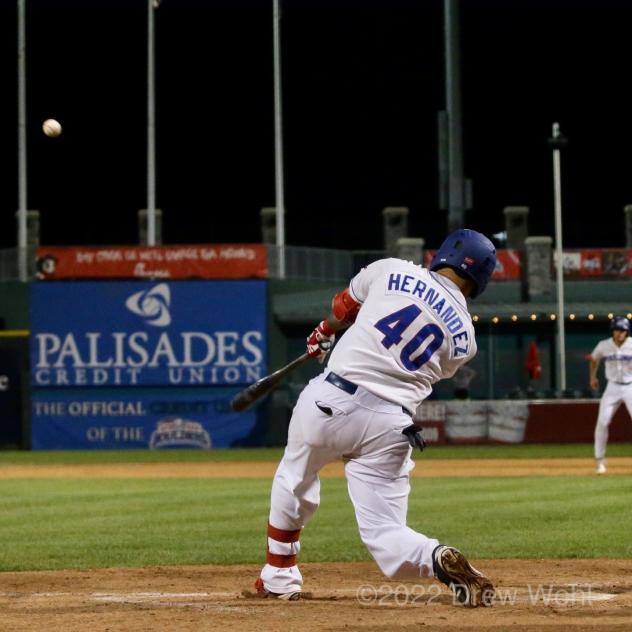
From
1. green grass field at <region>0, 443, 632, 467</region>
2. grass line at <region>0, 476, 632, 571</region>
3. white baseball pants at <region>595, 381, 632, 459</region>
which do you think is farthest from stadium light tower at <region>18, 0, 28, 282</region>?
white baseball pants at <region>595, 381, 632, 459</region>

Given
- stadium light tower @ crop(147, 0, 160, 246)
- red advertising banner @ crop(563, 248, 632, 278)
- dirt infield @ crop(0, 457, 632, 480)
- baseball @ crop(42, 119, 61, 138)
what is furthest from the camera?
red advertising banner @ crop(563, 248, 632, 278)

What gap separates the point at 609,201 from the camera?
54531 mm

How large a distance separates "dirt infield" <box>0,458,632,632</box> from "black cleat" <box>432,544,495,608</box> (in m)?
0.06

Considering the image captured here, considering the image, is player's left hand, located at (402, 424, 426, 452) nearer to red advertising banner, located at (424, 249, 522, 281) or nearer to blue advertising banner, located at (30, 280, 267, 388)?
blue advertising banner, located at (30, 280, 267, 388)

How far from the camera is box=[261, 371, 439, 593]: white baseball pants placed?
6938 mm

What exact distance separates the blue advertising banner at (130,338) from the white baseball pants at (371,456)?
25.3 m

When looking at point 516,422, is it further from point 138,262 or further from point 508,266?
point 508,266

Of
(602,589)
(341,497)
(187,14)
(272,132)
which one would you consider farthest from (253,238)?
(602,589)

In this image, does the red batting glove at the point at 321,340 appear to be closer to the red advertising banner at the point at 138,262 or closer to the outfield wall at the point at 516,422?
the outfield wall at the point at 516,422

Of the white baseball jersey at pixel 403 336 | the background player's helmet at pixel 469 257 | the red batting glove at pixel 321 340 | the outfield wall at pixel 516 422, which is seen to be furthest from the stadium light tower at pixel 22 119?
the white baseball jersey at pixel 403 336

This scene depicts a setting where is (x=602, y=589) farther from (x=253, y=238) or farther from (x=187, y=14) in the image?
(x=187, y=14)

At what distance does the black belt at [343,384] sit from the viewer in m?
7.06

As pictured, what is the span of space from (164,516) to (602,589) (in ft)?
21.6

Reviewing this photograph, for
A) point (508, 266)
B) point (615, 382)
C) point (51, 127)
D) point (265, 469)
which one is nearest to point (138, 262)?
point (51, 127)
